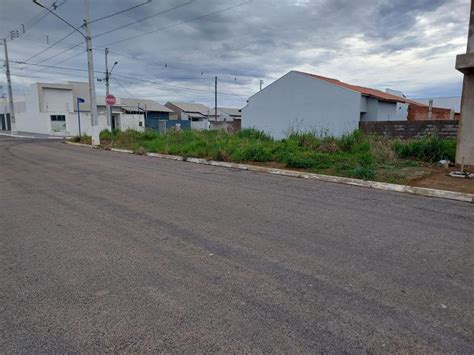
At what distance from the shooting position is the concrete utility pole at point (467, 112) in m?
9.45

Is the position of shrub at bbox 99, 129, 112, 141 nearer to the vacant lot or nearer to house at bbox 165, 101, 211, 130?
the vacant lot

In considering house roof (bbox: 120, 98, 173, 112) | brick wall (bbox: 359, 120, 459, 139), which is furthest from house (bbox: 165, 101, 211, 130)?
brick wall (bbox: 359, 120, 459, 139)

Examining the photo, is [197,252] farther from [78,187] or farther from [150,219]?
[78,187]

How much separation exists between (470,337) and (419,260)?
143 centimetres

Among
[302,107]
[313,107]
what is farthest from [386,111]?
[302,107]

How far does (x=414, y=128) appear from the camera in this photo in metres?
16.4

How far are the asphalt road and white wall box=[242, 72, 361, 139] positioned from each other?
18.8 meters

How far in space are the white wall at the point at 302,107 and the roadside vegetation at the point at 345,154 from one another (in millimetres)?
10315

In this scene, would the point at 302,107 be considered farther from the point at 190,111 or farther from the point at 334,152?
the point at 190,111

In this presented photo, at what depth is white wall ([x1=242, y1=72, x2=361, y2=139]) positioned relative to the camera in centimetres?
2520

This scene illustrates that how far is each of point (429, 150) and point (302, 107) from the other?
17.6 metres

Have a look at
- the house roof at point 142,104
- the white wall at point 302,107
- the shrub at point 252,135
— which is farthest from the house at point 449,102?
the house roof at point 142,104

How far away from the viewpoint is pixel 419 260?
381 centimetres

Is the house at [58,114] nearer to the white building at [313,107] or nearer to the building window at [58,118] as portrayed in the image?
the building window at [58,118]
